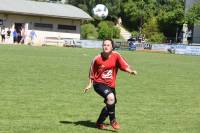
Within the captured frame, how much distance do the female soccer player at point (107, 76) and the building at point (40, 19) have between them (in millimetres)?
50581

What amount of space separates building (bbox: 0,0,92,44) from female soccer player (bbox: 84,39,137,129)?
50.6 m

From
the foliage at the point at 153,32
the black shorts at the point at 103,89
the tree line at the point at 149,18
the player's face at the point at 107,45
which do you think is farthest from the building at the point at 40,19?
the player's face at the point at 107,45

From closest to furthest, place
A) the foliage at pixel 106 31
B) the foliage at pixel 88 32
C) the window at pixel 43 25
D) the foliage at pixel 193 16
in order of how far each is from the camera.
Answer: the window at pixel 43 25 < the foliage at pixel 193 16 < the foliage at pixel 106 31 < the foliage at pixel 88 32

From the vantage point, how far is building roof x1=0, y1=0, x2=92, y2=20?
60562mm

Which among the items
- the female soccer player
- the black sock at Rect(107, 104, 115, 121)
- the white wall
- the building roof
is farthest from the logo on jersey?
the white wall

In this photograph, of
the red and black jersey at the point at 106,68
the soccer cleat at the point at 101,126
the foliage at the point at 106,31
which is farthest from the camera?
the foliage at the point at 106,31

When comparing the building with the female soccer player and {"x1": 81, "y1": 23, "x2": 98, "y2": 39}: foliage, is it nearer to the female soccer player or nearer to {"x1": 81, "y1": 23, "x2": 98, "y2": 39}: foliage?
{"x1": 81, "y1": 23, "x2": 98, "y2": 39}: foliage

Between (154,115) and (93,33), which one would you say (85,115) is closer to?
(154,115)

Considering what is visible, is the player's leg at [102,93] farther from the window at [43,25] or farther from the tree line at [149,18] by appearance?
the tree line at [149,18]

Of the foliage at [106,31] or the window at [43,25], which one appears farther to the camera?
the foliage at [106,31]

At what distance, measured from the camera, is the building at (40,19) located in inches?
2383

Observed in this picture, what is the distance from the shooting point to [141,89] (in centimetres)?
1655

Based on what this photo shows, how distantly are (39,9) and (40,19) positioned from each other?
125cm

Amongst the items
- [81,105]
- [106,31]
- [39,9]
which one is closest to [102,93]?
[81,105]
